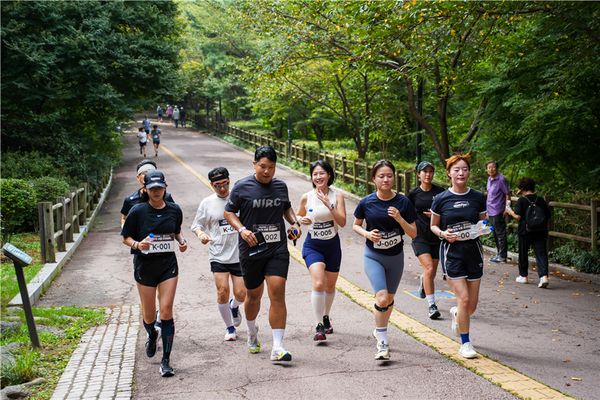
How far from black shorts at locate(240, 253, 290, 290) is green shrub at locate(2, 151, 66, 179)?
A: 39.1 feet

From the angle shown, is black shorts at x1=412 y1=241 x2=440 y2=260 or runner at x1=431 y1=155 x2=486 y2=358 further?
black shorts at x1=412 y1=241 x2=440 y2=260

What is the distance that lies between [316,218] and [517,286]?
4.97 metres

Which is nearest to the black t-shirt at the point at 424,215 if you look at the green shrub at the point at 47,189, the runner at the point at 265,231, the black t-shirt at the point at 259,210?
the runner at the point at 265,231

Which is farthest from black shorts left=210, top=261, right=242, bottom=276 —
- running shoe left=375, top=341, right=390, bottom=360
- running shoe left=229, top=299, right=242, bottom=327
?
running shoe left=375, top=341, right=390, bottom=360

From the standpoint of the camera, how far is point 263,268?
5555 mm

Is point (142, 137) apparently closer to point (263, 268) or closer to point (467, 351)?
point (263, 268)

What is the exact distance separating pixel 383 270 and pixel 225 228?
6.00 ft

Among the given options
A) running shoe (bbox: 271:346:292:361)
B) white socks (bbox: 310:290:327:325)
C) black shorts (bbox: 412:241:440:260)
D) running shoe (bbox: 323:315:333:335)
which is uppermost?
black shorts (bbox: 412:241:440:260)

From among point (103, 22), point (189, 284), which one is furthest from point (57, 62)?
point (189, 284)

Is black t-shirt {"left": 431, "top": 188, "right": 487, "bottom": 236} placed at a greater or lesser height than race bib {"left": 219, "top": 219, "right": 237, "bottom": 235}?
greater

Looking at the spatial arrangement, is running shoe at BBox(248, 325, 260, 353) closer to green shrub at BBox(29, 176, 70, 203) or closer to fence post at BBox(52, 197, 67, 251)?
fence post at BBox(52, 197, 67, 251)

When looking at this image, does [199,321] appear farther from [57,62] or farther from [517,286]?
[57,62]

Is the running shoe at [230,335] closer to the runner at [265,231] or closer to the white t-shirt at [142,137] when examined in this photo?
the runner at [265,231]

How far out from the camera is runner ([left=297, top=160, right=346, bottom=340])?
20.0ft
